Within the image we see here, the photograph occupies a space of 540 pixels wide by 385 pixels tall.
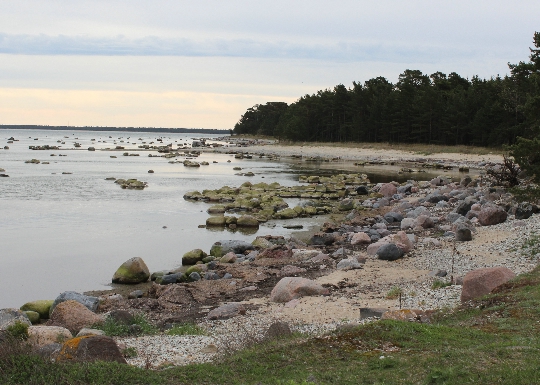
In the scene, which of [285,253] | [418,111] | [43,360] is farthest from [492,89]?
[43,360]

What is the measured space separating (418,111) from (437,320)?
75.4 metres

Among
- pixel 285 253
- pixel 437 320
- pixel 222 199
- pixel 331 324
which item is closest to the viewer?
pixel 437 320

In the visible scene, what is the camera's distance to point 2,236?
25047 mm

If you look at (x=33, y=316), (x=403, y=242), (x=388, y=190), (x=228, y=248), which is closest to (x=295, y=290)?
(x=403, y=242)

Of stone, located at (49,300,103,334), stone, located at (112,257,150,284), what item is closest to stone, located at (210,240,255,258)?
stone, located at (112,257,150,284)

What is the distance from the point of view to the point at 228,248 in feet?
68.3

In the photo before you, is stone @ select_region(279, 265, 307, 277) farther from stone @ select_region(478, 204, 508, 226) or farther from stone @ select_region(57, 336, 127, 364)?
stone @ select_region(57, 336, 127, 364)

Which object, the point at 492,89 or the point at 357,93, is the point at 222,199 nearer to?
the point at 492,89

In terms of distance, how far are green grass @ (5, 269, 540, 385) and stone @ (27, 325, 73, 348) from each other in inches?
143

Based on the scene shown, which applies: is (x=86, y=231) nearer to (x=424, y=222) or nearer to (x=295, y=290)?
(x=424, y=222)

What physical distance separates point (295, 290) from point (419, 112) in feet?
236

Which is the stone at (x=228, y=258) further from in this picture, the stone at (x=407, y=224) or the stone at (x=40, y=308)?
the stone at (x=407, y=224)

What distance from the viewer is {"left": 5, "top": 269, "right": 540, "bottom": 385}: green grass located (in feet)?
21.1

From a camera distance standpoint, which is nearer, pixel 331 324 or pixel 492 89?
pixel 331 324
